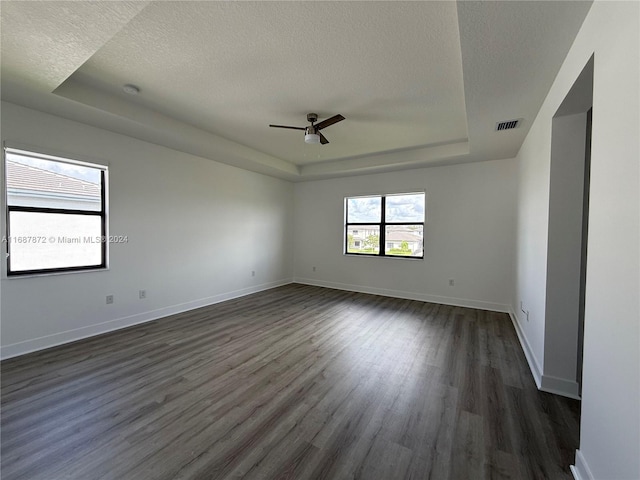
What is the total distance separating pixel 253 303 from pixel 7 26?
412 cm

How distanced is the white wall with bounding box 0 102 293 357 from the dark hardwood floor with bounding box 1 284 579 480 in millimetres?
396

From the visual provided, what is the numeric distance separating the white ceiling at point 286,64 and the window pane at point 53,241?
1.20 metres

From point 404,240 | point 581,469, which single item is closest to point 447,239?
point 404,240

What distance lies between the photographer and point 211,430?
5.74 ft

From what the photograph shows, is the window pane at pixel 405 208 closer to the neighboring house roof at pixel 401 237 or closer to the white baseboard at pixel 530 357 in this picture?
the neighboring house roof at pixel 401 237

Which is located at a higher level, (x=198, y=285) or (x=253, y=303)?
(x=198, y=285)

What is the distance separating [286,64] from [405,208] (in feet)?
12.4

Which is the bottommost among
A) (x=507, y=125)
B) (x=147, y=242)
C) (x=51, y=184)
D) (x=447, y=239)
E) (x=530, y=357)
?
(x=530, y=357)

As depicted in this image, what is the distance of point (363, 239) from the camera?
5.86 metres

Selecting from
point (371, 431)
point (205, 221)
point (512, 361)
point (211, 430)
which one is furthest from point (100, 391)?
point (512, 361)

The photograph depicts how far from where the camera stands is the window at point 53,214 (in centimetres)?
279

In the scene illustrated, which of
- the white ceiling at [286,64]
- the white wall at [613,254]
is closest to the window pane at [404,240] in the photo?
the white ceiling at [286,64]

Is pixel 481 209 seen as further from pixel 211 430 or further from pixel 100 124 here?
pixel 100 124

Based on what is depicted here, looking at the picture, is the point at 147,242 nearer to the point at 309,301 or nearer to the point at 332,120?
the point at 309,301
